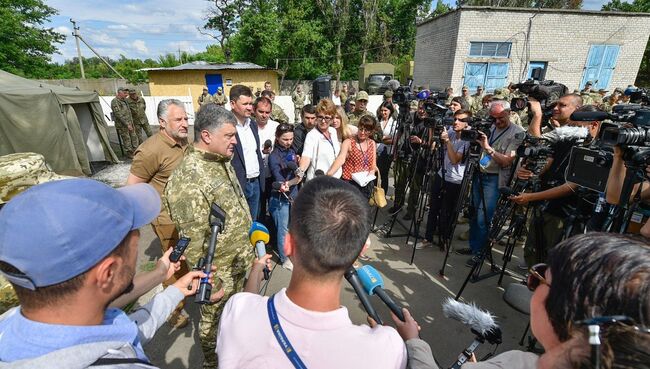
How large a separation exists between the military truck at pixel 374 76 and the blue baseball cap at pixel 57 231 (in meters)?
20.1

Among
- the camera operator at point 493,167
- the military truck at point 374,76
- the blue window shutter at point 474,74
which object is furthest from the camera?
the military truck at point 374,76

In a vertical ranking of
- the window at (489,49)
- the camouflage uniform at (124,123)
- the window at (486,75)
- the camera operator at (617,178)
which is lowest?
the camouflage uniform at (124,123)

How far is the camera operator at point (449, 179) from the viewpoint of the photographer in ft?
13.1

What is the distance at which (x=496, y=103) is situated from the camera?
12.3 ft

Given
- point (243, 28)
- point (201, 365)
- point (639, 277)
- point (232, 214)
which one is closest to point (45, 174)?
point (232, 214)

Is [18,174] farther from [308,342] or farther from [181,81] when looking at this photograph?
[181,81]

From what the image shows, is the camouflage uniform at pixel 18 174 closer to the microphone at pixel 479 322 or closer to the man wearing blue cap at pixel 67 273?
the man wearing blue cap at pixel 67 273

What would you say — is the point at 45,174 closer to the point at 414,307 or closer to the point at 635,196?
the point at 414,307

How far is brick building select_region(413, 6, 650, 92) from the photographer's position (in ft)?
48.5

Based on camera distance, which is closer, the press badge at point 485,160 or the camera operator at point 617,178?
the camera operator at point 617,178

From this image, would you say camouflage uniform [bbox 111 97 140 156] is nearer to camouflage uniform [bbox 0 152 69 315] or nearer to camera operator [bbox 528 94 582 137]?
camouflage uniform [bbox 0 152 69 315]

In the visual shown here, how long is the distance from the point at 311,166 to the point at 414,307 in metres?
2.10

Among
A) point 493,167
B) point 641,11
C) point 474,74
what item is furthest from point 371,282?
point 641,11

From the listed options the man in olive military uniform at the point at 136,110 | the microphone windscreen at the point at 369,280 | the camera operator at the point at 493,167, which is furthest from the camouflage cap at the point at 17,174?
the man in olive military uniform at the point at 136,110
